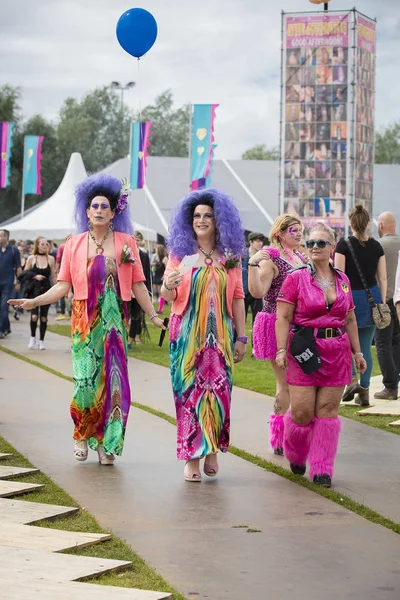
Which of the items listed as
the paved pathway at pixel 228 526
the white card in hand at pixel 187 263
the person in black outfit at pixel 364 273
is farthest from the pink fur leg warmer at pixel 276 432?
the person in black outfit at pixel 364 273

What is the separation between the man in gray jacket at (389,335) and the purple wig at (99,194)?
420cm

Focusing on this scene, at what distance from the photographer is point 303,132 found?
3303cm

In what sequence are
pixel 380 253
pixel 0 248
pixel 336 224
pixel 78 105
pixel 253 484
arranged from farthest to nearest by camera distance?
pixel 78 105 < pixel 336 224 < pixel 0 248 < pixel 380 253 < pixel 253 484

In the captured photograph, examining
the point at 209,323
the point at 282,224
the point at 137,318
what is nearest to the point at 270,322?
the point at 282,224

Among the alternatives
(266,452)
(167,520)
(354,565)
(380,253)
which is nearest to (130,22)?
(380,253)

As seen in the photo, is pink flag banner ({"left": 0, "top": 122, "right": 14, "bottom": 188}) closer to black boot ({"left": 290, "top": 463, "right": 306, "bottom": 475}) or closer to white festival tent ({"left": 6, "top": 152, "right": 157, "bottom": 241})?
white festival tent ({"left": 6, "top": 152, "right": 157, "bottom": 241})

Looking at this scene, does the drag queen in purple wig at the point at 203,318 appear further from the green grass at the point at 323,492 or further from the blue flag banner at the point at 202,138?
the blue flag banner at the point at 202,138

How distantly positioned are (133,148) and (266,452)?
2580cm

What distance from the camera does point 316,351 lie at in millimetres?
7031

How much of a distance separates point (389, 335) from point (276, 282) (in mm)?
3587

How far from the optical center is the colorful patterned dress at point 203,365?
7.15 metres

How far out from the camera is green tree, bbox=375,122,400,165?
4323 inches

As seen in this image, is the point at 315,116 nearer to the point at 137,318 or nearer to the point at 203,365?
the point at 137,318

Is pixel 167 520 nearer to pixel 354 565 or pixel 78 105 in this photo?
pixel 354 565
